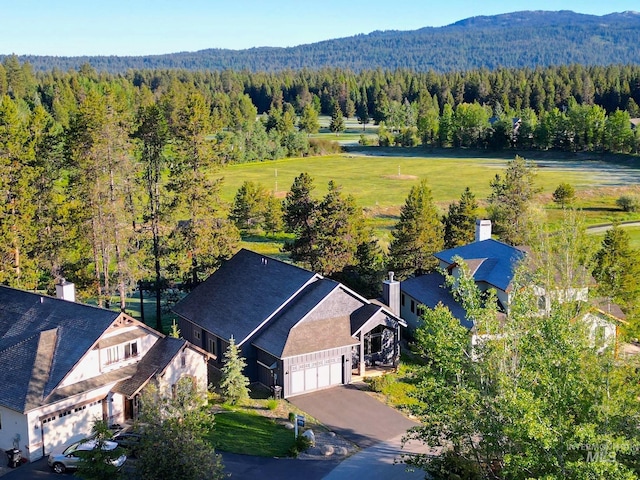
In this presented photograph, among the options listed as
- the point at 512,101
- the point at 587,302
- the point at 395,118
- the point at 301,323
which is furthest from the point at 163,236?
the point at 512,101

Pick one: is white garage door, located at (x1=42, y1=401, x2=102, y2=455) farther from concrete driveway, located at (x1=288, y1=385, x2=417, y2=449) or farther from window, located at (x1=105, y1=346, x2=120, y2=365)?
concrete driveway, located at (x1=288, y1=385, x2=417, y2=449)

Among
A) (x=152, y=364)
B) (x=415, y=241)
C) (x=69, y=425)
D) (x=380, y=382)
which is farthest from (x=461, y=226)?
(x=69, y=425)

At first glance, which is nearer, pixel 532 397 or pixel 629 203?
pixel 532 397

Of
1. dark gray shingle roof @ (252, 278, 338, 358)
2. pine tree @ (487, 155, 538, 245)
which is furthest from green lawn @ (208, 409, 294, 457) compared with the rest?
pine tree @ (487, 155, 538, 245)

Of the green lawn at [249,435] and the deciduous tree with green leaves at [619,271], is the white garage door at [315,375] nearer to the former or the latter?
the green lawn at [249,435]

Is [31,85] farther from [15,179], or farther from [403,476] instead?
[403,476]

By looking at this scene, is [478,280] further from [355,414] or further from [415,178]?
[415,178]

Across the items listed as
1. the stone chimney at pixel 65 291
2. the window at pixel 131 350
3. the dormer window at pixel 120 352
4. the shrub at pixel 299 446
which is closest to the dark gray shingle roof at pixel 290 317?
the shrub at pixel 299 446
